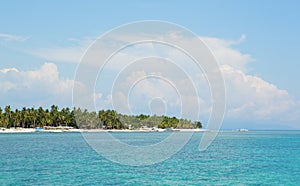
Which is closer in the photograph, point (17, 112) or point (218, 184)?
point (218, 184)

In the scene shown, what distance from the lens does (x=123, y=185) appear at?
112 feet

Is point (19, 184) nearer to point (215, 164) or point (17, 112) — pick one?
point (215, 164)

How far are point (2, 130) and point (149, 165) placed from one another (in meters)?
147

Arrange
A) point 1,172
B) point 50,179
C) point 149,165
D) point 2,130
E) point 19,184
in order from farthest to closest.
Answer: point 2,130 < point 149,165 < point 1,172 < point 50,179 < point 19,184

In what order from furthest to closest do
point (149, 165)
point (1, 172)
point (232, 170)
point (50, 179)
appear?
point (149, 165) < point (232, 170) < point (1, 172) < point (50, 179)

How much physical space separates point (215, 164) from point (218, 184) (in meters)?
15.2

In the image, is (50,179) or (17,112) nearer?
(50,179)

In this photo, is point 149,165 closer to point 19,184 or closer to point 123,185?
point 123,185

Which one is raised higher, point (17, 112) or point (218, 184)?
point (17, 112)

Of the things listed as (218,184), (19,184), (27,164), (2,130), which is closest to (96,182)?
(19,184)

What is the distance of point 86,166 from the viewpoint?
1813 inches

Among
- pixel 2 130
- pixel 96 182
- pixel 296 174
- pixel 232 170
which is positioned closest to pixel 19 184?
pixel 96 182

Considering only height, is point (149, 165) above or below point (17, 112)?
below

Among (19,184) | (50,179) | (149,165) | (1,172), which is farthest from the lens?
(149,165)
